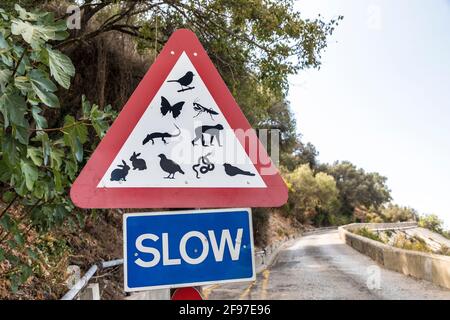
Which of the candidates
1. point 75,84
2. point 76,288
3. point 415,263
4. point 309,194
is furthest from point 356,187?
point 76,288

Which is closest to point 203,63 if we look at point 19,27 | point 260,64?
point 19,27

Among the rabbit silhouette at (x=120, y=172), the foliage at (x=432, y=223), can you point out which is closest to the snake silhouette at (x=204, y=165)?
the rabbit silhouette at (x=120, y=172)

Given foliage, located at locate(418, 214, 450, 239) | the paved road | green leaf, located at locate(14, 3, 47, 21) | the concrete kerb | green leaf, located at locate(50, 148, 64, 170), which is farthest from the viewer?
foliage, located at locate(418, 214, 450, 239)

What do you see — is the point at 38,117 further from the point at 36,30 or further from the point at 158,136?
the point at 158,136

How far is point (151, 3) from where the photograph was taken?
7.49 meters

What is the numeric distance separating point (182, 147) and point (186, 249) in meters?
0.39

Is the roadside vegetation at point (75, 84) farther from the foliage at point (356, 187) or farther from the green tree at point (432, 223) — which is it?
the foliage at point (356, 187)

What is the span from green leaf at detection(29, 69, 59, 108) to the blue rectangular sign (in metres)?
0.49

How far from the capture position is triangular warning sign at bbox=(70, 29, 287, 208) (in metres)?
1.62

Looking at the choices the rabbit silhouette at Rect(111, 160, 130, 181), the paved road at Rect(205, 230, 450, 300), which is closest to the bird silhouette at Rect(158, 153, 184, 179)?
the rabbit silhouette at Rect(111, 160, 130, 181)

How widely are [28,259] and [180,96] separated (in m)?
3.99

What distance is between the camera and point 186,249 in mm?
1669

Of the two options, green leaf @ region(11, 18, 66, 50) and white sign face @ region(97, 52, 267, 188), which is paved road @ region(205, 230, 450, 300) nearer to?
white sign face @ region(97, 52, 267, 188)

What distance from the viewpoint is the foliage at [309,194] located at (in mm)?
48688
